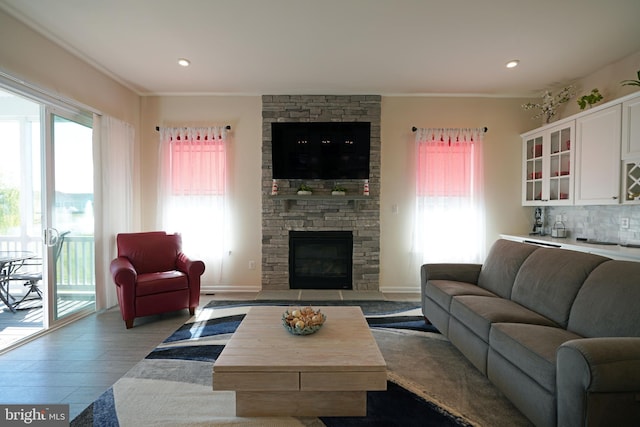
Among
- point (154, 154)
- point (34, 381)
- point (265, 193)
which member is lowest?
point (34, 381)

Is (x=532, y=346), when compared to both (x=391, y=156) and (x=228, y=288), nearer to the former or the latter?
(x=391, y=156)

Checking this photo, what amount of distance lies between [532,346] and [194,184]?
14.2 feet

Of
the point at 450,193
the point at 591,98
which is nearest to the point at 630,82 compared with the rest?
the point at 591,98

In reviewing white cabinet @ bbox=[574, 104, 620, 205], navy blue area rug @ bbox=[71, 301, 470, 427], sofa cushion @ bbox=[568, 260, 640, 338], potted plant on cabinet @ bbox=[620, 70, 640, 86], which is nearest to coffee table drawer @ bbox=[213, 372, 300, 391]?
navy blue area rug @ bbox=[71, 301, 470, 427]

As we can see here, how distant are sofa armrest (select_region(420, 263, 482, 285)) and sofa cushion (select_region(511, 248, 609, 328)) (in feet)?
1.88

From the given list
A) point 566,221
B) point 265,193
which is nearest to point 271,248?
point 265,193

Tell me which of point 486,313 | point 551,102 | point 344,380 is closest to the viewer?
point 344,380

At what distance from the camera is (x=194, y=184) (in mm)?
4500

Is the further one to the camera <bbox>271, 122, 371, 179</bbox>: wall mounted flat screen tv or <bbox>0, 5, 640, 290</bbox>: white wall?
<bbox>0, 5, 640, 290</bbox>: white wall

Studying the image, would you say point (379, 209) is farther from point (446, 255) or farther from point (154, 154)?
point (154, 154)

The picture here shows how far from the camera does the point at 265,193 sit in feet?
15.0

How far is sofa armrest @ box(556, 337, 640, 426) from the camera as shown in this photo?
132 cm

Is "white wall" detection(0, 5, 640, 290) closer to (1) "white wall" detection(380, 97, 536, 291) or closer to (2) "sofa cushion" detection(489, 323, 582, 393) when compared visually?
(1) "white wall" detection(380, 97, 536, 291)

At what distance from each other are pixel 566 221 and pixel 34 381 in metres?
5.83
